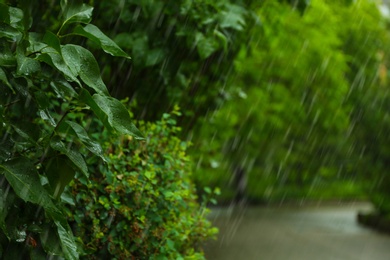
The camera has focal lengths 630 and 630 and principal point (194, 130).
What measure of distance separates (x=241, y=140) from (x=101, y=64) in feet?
28.9

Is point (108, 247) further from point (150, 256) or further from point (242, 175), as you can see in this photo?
point (242, 175)

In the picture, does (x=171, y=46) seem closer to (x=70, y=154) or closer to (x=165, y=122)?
(x=165, y=122)

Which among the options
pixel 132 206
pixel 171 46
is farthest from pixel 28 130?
pixel 171 46

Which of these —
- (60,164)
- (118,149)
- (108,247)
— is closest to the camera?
(60,164)

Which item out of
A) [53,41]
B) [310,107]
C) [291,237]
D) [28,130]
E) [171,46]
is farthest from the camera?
[310,107]

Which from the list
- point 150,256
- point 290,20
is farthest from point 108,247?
point 290,20

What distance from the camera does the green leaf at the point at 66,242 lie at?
8.66 ft

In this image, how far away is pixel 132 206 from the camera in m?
4.17

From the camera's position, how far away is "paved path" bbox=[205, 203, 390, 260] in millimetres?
8305

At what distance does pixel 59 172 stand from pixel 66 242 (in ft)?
1.00

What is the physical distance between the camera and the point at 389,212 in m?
12.5

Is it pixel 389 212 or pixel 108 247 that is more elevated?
pixel 108 247

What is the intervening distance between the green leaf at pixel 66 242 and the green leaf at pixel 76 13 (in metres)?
0.86

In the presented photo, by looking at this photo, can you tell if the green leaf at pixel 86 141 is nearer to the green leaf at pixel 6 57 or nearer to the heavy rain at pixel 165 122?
the heavy rain at pixel 165 122
